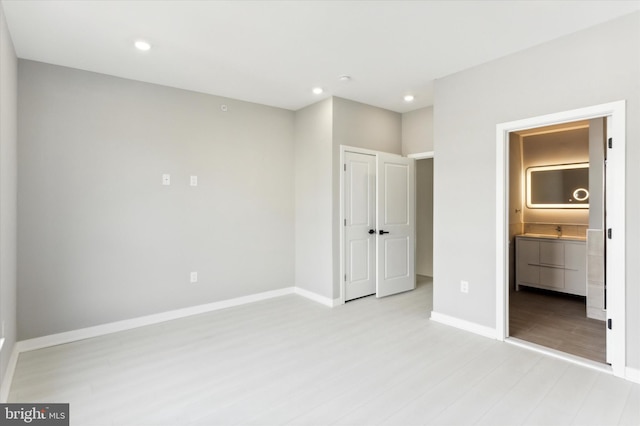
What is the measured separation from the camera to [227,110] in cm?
426

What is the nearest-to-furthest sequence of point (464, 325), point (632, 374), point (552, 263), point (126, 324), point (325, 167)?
1. point (632, 374)
2. point (464, 325)
3. point (126, 324)
4. point (325, 167)
5. point (552, 263)

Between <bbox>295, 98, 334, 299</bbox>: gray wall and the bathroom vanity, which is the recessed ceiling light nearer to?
<bbox>295, 98, 334, 299</bbox>: gray wall

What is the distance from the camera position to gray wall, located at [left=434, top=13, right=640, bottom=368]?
2.43 meters

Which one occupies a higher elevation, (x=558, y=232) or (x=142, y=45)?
(x=142, y=45)

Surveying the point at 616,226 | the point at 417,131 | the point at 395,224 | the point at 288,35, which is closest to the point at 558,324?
the point at 616,226

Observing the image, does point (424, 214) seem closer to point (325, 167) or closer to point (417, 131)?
point (417, 131)

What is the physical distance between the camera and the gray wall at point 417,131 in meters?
4.70

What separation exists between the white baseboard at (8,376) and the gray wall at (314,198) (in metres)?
3.01

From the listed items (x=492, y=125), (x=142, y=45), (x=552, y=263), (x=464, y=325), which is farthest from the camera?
(x=552, y=263)

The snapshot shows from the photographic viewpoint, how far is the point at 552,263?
460cm

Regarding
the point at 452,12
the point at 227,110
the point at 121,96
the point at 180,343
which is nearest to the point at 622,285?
the point at 452,12

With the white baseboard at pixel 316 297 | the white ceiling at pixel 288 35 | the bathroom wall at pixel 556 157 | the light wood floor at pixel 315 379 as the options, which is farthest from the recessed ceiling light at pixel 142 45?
the bathroom wall at pixel 556 157

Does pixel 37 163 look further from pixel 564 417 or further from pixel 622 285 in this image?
pixel 622 285

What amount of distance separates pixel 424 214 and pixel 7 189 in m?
5.65
